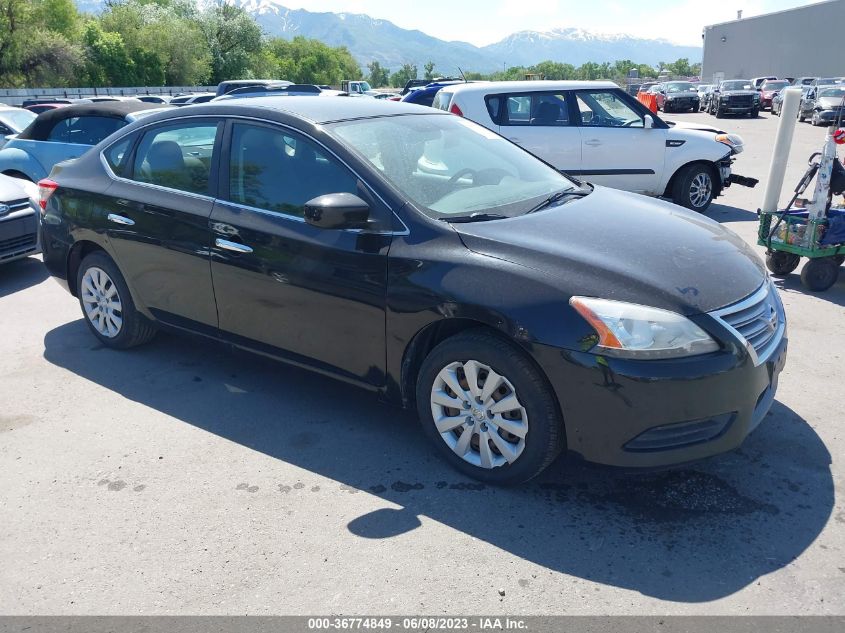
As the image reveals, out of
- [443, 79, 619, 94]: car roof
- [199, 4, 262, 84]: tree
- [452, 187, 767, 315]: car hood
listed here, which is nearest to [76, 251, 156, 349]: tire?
[452, 187, 767, 315]: car hood

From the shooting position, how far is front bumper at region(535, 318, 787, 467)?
3.06 metres

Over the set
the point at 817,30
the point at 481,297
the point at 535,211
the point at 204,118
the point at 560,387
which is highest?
the point at 817,30

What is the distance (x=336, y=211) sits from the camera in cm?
358

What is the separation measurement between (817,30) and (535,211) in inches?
2738

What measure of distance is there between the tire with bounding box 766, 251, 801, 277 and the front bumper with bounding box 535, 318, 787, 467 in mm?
4137

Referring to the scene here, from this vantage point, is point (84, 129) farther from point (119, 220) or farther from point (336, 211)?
point (336, 211)

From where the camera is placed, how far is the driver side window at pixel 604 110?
9805 mm

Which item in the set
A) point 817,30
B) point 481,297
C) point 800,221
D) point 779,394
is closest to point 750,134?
point 800,221

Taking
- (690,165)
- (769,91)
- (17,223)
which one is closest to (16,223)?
(17,223)

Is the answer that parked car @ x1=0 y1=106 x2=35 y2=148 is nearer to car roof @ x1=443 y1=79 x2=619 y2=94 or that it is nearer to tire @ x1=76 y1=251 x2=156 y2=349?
car roof @ x1=443 y1=79 x2=619 y2=94

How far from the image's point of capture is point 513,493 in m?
3.50

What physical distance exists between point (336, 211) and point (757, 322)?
2.01 meters

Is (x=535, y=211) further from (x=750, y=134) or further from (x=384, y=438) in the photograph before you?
(x=750, y=134)

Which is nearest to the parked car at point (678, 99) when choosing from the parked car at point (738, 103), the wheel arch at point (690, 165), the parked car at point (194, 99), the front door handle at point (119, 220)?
the parked car at point (738, 103)
